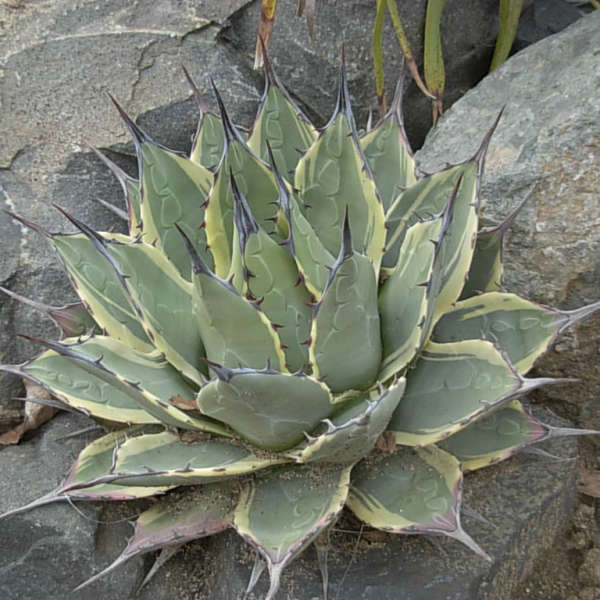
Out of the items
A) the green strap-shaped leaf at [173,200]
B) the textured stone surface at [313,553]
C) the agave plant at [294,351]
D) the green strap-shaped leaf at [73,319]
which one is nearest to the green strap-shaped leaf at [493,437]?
the agave plant at [294,351]

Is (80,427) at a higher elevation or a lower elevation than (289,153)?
lower

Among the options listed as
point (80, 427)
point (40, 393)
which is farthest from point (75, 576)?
point (40, 393)

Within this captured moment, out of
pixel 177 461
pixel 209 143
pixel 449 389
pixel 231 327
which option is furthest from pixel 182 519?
pixel 209 143

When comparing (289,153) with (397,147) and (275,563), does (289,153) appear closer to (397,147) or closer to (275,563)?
(397,147)

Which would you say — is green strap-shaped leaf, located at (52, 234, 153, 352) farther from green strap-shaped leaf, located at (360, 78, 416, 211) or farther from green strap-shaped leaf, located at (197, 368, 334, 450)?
green strap-shaped leaf, located at (360, 78, 416, 211)

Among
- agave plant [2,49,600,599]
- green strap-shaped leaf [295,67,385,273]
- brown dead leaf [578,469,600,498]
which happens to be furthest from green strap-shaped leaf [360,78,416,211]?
brown dead leaf [578,469,600,498]

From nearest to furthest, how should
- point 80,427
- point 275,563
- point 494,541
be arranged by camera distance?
point 275,563
point 494,541
point 80,427
